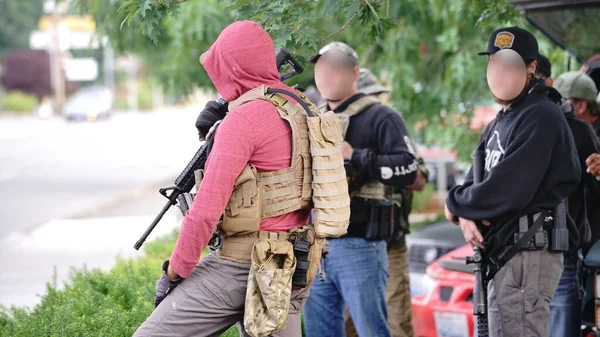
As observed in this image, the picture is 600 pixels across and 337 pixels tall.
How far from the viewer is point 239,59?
10.9 feet

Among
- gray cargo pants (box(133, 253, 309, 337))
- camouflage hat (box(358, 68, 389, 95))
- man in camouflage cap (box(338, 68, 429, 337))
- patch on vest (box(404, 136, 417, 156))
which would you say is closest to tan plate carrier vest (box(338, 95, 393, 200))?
patch on vest (box(404, 136, 417, 156))

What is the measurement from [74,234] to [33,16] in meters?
63.8

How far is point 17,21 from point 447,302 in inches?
2737

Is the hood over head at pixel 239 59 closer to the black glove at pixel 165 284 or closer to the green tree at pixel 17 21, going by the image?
the black glove at pixel 165 284

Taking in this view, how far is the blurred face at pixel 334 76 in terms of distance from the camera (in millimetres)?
4809

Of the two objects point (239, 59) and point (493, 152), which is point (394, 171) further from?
point (239, 59)

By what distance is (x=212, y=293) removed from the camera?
3318 mm

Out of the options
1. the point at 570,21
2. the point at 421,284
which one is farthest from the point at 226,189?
the point at 570,21

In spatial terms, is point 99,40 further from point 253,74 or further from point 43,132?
point 43,132

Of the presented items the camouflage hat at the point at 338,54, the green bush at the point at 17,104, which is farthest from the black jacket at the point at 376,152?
the green bush at the point at 17,104

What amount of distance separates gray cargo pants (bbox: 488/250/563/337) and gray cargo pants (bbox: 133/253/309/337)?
1.10 m

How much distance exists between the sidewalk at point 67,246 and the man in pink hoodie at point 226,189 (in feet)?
15.1

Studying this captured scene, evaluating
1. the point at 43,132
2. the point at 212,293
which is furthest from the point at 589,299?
the point at 43,132

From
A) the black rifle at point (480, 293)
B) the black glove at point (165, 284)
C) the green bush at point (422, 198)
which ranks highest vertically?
the black glove at point (165, 284)
